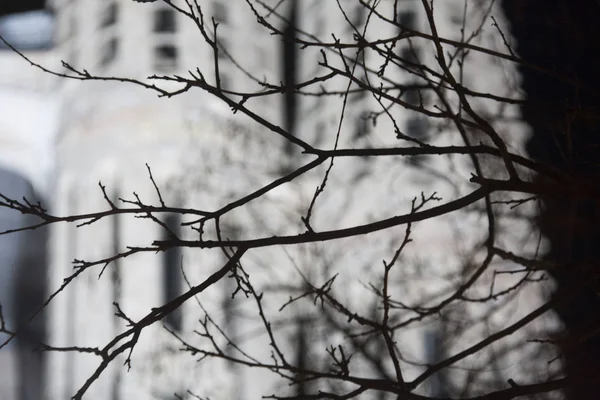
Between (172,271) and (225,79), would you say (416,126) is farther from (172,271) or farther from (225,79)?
(172,271)

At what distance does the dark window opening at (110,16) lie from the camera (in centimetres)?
1568

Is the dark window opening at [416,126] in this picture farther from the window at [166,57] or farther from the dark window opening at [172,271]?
the window at [166,57]

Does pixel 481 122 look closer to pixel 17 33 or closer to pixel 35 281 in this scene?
pixel 17 33

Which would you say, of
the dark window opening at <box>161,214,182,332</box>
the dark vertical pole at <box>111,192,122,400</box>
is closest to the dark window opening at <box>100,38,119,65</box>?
the dark vertical pole at <box>111,192,122,400</box>

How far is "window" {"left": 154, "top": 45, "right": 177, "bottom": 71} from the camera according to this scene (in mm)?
15195

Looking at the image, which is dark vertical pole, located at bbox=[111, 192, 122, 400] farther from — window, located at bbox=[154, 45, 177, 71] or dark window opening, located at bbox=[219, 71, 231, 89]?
dark window opening, located at bbox=[219, 71, 231, 89]

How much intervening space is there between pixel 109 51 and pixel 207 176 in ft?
9.92

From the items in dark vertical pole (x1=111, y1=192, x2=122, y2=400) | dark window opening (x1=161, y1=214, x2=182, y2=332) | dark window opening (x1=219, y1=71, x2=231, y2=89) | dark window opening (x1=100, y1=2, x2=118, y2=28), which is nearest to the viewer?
dark vertical pole (x1=111, y1=192, x2=122, y2=400)

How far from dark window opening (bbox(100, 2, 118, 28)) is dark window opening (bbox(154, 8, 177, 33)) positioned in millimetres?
715

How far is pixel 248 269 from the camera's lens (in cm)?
1362

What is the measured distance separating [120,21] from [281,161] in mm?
3764

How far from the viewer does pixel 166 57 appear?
15.3 metres

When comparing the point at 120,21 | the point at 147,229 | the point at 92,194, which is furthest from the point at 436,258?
the point at 120,21

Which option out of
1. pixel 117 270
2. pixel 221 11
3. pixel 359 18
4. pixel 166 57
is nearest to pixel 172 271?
pixel 117 270
